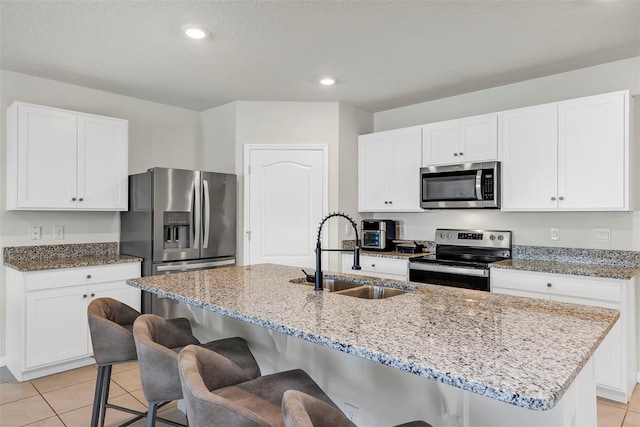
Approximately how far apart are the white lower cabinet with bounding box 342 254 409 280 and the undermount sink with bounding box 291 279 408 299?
1559 mm

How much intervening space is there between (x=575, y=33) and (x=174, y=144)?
3.88m

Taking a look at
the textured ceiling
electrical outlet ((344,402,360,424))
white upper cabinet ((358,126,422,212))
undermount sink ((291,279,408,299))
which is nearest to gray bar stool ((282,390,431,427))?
electrical outlet ((344,402,360,424))

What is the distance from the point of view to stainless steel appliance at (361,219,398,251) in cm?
430

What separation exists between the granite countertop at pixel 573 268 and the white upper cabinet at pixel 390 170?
3.59ft

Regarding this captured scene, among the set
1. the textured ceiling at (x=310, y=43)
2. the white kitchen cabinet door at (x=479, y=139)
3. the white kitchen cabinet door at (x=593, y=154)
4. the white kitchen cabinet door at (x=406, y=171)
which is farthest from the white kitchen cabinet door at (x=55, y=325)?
the white kitchen cabinet door at (x=593, y=154)

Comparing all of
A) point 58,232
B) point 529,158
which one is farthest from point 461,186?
point 58,232

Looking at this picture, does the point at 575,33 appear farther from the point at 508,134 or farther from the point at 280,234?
the point at 280,234

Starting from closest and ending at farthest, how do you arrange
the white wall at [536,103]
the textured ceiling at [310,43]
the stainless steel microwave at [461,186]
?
the textured ceiling at [310,43] → the white wall at [536,103] → the stainless steel microwave at [461,186]

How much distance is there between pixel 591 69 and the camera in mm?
3305

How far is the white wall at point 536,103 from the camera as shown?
314 centimetres

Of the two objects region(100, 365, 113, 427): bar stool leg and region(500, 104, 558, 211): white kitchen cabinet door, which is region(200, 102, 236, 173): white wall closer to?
region(100, 365, 113, 427): bar stool leg

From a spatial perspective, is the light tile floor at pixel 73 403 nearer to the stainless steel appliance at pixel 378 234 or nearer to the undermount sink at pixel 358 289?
the undermount sink at pixel 358 289

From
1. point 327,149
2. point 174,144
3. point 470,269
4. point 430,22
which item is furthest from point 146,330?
point 174,144

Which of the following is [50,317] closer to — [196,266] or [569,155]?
[196,266]
